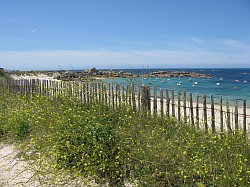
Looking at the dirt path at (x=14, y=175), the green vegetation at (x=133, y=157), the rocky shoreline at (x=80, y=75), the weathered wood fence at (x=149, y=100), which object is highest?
the rocky shoreline at (x=80, y=75)

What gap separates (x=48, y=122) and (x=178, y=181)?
3.40 meters

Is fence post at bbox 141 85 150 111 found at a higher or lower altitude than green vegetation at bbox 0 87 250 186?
higher

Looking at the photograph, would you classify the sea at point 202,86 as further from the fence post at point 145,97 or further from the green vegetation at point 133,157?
the green vegetation at point 133,157

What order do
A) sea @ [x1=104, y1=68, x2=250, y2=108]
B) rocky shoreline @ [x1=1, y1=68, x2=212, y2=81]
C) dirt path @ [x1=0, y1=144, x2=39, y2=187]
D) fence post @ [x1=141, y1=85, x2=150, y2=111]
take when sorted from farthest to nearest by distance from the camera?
rocky shoreline @ [x1=1, y1=68, x2=212, y2=81] < sea @ [x1=104, y1=68, x2=250, y2=108] < fence post @ [x1=141, y1=85, x2=150, y2=111] < dirt path @ [x1=0, y1=144, x2=39, y2=187]

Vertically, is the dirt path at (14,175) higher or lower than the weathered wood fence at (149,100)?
lower

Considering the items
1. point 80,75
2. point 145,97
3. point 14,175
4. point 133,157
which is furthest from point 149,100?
point 14,175

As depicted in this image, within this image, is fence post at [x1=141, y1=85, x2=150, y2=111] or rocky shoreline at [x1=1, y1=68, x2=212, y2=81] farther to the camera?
rocky shoreline at [x1=1, y1=68, x2=212, y2=81]

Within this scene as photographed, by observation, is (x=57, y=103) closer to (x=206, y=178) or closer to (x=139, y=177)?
(x=139, y=177)

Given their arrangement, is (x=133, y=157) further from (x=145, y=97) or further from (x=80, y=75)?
(x=80, y=75)

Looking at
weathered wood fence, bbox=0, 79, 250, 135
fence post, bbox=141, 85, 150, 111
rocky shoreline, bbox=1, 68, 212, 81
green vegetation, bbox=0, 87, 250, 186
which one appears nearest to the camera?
green vegetation, bbox=0, 87, 250, 186

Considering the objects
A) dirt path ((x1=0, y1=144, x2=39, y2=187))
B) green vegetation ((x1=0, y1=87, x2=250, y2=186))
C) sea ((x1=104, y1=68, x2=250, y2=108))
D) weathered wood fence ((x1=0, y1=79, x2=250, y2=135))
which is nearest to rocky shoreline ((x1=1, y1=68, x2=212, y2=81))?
sea ((x1=104, y1=68, x2=250, y2=108))

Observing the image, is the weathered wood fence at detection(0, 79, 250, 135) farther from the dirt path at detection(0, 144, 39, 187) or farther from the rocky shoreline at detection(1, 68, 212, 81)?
the dirt path at detection(0, 144, 39, 187)

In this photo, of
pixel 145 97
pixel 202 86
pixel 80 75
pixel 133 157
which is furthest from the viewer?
pixel 202 86

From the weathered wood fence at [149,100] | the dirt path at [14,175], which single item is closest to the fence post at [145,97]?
the weathered wood fence at [149,100]
